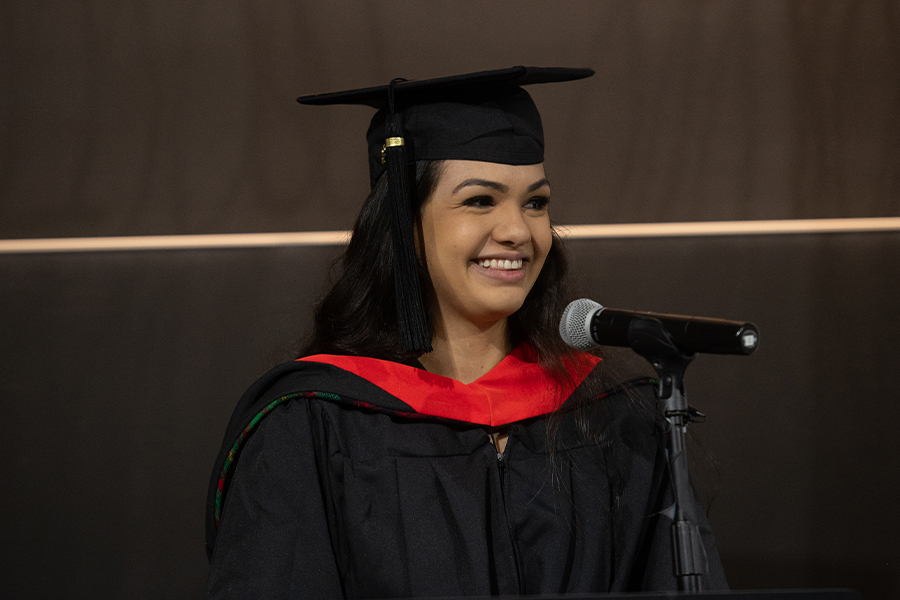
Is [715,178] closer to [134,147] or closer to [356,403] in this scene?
[356,403]

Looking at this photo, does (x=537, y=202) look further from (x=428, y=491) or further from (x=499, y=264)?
(x=428, y=491)

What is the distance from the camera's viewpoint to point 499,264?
1.73 metres

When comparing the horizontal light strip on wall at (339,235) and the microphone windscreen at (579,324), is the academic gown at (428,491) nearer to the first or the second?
the microphone windscreen at (579,324)

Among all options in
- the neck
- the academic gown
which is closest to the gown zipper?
the academic gown

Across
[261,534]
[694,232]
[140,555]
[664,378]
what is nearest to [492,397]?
[261,534]

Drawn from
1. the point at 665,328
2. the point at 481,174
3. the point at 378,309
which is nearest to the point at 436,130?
the point at 481,174

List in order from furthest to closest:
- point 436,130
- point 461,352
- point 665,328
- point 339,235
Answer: point 339,235 → point 461,352 → point 436,130 → point 665,328

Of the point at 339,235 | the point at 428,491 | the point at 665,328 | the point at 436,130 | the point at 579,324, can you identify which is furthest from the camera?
the point at 339,235

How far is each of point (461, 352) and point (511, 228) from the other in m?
0.32

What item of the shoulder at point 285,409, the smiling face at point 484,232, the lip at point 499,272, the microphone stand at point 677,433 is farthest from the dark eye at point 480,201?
the microphone stand at point 677,433

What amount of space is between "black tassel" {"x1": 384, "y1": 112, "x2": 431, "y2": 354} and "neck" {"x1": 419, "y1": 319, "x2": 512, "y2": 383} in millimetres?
153

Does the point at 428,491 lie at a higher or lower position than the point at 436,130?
lower

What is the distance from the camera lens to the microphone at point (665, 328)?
3.28 feet

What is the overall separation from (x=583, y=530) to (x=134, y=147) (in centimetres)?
179
